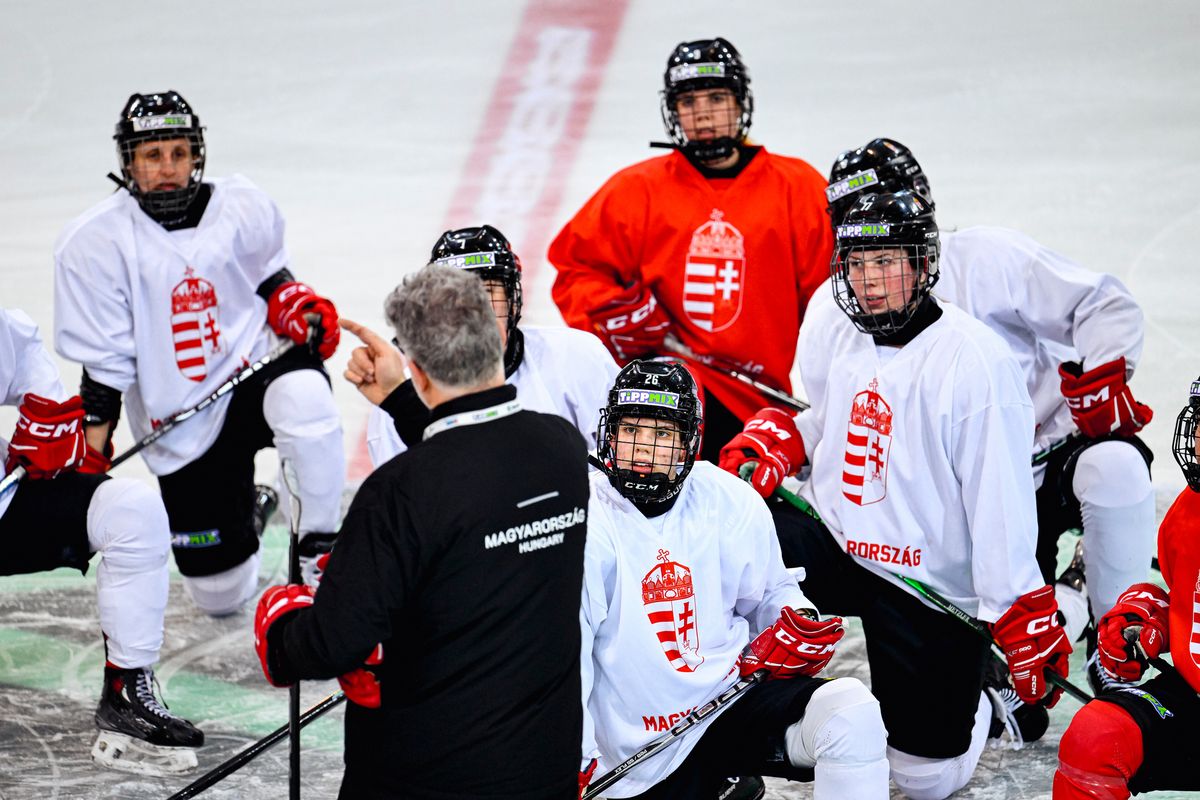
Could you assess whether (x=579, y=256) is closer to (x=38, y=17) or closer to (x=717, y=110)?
(x=717, y=110)

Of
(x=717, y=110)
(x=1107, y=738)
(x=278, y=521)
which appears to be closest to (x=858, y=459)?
(x=1107, y=738)

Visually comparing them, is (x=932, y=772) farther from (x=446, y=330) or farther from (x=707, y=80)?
(x=707, y=80)

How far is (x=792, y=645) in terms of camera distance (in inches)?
116

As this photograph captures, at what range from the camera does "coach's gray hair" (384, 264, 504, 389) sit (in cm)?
234

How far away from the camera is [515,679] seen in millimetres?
2406

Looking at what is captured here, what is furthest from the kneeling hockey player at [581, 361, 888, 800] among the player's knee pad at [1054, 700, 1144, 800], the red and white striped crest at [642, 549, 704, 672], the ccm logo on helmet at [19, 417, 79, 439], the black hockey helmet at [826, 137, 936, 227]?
the ccm logo on helmet at [19, 417, 79, 439]

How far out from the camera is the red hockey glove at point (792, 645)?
116 inches

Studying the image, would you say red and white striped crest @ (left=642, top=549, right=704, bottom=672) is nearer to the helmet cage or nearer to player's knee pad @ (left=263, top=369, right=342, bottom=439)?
the helmet cage

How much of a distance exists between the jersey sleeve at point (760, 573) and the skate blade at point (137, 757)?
1311mm

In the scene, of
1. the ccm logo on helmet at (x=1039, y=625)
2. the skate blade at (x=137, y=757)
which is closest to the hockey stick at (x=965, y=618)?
the ccm logo on helmet at (x=1039, y=625)

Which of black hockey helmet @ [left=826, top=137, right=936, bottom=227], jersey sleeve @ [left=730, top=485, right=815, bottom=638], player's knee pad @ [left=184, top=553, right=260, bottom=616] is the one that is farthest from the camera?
player's knee pad @ [left=184, top=553, right=260, bottom=616]

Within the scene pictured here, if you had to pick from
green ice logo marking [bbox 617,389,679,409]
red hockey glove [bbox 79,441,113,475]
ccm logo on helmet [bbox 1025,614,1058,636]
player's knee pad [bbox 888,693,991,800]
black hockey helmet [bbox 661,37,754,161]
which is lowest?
player's knee pad [bbox 888,693,991,800]

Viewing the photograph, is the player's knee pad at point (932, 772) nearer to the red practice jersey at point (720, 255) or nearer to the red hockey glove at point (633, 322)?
the red practice jersey at point (720, 255)

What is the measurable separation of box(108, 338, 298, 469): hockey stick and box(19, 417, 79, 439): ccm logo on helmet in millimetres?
687
